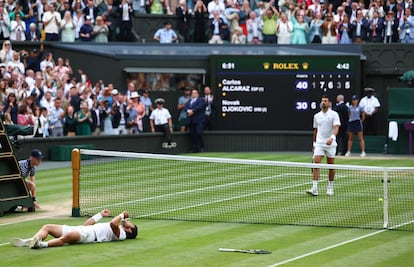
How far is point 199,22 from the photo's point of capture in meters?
39.8

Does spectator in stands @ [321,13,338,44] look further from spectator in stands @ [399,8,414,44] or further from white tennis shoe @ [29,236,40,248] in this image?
white tennis shoe @ [29,236,40,248]

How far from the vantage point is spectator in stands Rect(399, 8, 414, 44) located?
3781 cm

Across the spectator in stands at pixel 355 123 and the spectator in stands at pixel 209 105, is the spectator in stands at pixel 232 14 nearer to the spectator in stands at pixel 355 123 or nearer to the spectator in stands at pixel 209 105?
the spectator in stands at pixel 209 105

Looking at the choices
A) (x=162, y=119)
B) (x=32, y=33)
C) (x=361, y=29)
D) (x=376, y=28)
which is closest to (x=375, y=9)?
(x=376, y=28)

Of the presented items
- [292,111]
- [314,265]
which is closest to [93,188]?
[314,265]

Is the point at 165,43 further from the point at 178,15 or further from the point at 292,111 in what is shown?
the point at 292,111

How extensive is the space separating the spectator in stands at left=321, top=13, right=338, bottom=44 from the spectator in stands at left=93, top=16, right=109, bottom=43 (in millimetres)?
7966

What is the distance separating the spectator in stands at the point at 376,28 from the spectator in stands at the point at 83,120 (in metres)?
11.6

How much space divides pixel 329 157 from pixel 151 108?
45.0 feet

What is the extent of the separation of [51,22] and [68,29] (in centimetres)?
71

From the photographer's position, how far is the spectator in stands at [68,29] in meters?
37.1

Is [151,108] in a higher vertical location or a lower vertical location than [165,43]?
lower

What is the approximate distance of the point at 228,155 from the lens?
34.9 m

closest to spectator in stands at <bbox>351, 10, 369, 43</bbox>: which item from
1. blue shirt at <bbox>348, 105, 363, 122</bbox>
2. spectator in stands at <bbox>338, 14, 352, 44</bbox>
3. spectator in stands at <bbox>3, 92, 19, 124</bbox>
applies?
spectator in stands at <bbox>338, 14, 352, 44</bbox>
